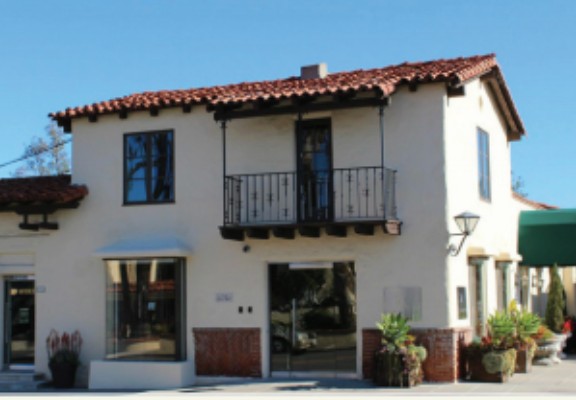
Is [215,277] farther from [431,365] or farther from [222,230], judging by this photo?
[431,365]

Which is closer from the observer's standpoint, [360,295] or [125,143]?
[360,295]

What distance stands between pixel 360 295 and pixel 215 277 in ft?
10.2

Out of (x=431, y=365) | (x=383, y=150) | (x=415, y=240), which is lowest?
(x=431, y=365)

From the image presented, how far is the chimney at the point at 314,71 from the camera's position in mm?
19891

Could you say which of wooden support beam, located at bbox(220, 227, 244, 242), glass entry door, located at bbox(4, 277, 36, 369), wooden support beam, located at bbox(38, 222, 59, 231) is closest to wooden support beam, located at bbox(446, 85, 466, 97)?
wooden support beam, located at bbox(220, 227, 244, 242)

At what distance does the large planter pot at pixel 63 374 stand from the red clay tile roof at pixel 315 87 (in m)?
5.42

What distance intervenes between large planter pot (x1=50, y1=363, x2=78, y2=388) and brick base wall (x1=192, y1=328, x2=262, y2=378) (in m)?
2.72

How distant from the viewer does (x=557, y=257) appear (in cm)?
2202

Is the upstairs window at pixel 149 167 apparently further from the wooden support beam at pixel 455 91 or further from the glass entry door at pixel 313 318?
the wooden support beam at pixel 455 91

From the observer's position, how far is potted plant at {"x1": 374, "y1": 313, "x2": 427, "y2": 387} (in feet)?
51.7

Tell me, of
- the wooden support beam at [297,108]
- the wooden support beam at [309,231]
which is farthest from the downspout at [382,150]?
the wooden support beam at [309,231]

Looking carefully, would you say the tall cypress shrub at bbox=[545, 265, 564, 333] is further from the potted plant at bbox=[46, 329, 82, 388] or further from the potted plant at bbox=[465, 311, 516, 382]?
the potted plant at bbox=[46, 329, 82, 388]

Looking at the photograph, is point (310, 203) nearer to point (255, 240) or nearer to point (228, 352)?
point (255, 240)

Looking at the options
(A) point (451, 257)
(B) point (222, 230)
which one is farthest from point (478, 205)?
(B) point (222, 230)
